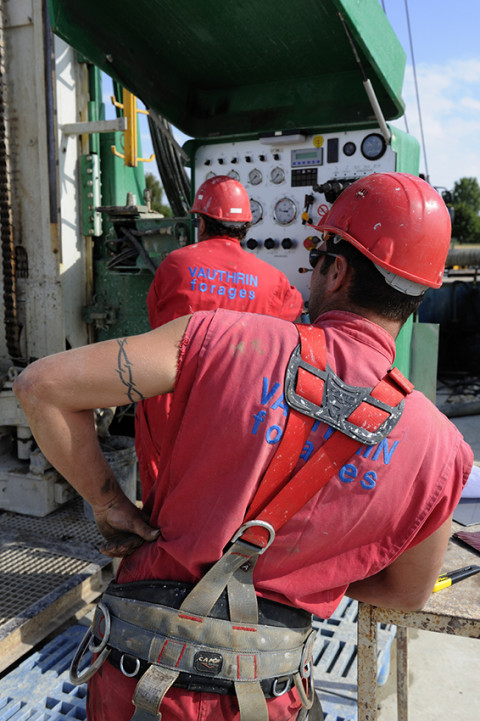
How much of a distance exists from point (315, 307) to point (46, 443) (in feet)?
2.05

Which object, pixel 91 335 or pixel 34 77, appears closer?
pixel 34 77

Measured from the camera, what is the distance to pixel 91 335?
4566 mm

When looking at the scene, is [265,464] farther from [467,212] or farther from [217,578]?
[467,212]

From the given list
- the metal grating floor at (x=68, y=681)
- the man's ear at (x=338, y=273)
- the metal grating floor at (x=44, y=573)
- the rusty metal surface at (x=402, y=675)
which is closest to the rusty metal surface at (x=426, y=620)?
the rusty metal surface at (x=402, y=675)

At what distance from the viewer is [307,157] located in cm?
379

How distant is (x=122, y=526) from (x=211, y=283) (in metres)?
1.54

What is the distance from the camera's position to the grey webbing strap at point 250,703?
111cm

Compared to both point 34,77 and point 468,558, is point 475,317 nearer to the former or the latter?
point 34,77

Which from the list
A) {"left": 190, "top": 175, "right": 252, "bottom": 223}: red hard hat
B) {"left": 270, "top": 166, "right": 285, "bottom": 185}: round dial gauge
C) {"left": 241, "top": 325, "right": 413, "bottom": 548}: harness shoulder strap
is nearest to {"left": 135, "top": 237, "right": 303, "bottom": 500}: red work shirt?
{"left": 190, "top": 175, "right": 252, "bottom": 223}: red hard hat

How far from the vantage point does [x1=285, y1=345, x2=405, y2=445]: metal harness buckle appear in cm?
105

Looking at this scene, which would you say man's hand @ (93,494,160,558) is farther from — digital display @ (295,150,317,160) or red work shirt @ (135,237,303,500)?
digital display @ (295,150,317,160)

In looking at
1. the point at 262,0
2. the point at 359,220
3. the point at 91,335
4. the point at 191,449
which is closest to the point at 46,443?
the point at 191,449

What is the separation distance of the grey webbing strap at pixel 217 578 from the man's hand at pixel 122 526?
7.2 inches

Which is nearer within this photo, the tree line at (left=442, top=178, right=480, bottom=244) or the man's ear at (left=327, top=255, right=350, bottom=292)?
the man's ear at (left=327, top=255, right=350, bottom=292)
